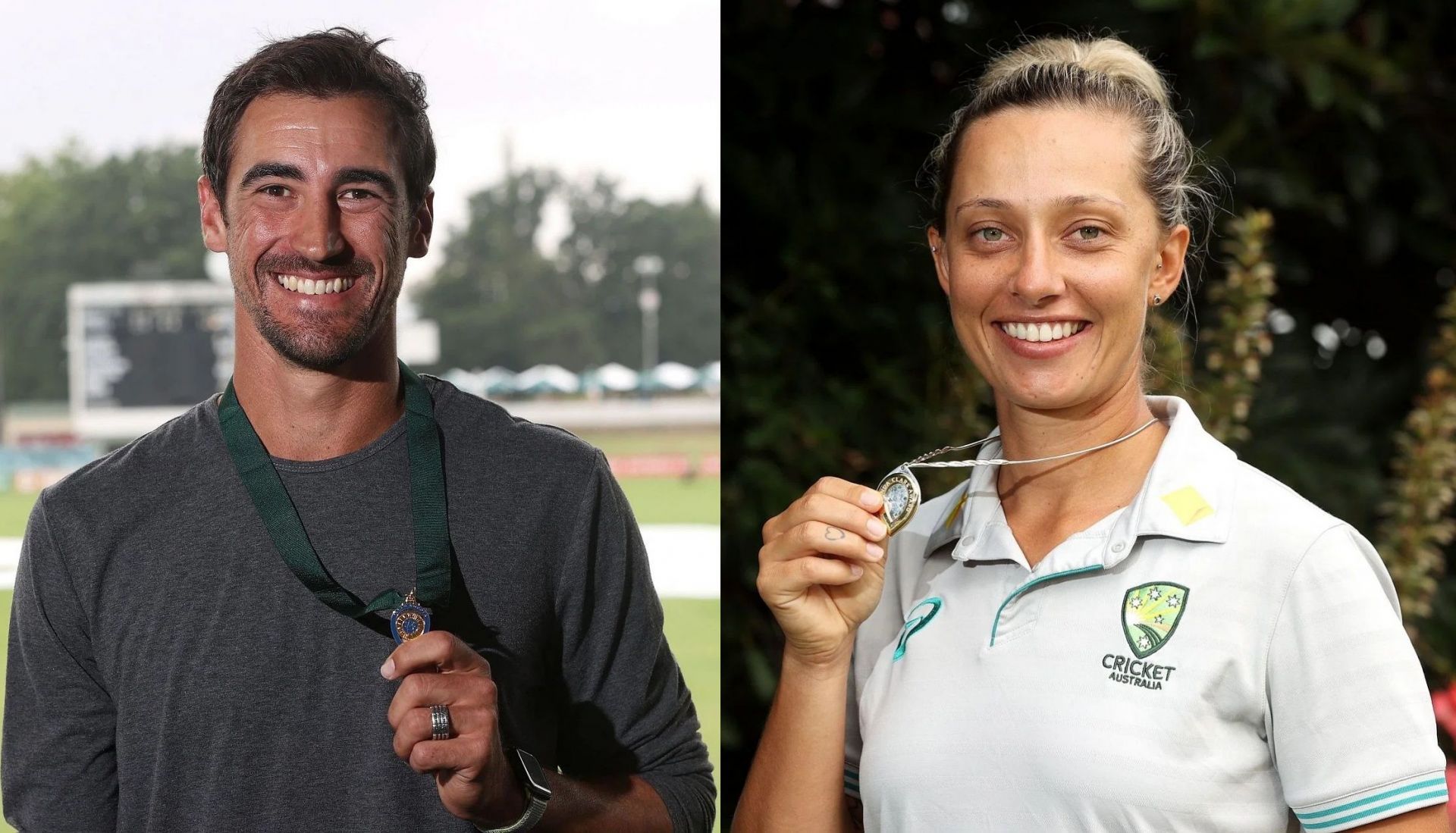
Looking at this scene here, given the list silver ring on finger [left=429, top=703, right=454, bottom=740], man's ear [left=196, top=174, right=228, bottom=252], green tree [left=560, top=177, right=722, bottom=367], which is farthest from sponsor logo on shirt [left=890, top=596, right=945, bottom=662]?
man's ear [left=196, top=174, right=228, bottom=252]

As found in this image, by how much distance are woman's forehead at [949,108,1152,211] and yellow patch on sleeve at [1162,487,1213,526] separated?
0.29 meters

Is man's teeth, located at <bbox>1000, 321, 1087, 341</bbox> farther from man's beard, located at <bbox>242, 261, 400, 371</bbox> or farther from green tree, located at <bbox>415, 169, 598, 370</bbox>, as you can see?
man's beard, located at <bbox>242, 261, 400, 371</bbox>

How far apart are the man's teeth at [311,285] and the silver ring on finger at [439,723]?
1.33 feet

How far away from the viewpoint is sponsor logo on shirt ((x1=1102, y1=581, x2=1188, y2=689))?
4.38ft

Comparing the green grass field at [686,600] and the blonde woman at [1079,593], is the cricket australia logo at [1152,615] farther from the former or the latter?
the green grass field at [686,600]

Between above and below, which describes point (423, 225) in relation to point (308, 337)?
above

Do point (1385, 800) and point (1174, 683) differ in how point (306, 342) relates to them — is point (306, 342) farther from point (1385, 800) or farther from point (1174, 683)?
point (1385, 800)

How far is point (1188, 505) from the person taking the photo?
1388mm

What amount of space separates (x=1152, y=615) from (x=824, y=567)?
0.31 metres

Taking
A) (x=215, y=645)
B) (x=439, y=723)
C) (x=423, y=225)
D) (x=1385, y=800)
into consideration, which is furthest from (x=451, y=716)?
(x=1385, y=800)

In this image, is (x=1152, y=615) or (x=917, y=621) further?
(x=917, y=621)

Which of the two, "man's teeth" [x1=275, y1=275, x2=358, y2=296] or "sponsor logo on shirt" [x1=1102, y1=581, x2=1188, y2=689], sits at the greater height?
"man's teeth" [x1=275, y1=275, x2=358, y2=296]

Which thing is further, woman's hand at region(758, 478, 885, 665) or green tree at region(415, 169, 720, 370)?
green tree at region(415, 169, 720, 370)

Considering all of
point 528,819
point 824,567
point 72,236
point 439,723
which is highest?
point 72,236
